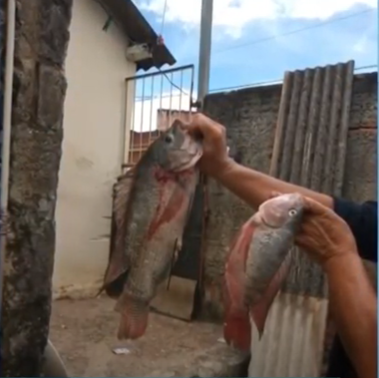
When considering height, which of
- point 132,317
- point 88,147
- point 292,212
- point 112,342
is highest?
point 88,147

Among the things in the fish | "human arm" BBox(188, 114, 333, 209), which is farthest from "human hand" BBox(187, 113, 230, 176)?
the fish

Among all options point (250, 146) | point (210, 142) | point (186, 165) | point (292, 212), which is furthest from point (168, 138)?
point (250, 146)

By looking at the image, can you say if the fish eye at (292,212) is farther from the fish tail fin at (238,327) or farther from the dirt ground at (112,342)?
the dirt ground at (112,342)

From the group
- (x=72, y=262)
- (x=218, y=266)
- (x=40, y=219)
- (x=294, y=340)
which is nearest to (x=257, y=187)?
(x=40, y=219)

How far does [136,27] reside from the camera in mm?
4805

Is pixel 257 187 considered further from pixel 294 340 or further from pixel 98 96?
→ pixel 98 96

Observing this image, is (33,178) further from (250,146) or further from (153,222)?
(250,146)

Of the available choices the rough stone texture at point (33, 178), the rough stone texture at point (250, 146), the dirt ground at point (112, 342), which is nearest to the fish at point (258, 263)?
the rough stone texture at point (33, 178)

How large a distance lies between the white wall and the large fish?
359cm

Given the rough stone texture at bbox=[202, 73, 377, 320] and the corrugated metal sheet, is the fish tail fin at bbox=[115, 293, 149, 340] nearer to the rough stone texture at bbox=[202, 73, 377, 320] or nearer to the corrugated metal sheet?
the corrugated metal sheet

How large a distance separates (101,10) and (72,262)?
7.67ft

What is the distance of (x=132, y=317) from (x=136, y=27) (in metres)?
4.24

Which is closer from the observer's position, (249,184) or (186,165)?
(186,165)

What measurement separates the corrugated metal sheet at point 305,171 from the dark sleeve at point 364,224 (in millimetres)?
1390
